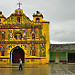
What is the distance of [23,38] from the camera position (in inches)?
Answer: 1302

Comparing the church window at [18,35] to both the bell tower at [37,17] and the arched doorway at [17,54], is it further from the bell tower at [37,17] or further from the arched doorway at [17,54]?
the bell tower at [37,17]

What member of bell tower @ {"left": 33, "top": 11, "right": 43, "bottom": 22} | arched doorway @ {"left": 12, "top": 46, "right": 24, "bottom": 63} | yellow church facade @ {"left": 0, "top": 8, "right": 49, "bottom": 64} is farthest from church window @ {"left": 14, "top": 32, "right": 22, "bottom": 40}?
bell tower @ {"left": 33, "top": 11, "right": 43, "bottom": 22}

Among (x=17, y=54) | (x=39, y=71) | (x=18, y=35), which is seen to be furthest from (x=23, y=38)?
(x=39, y=71)

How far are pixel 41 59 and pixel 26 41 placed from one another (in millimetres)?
4518

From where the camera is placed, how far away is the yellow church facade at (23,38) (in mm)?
32688

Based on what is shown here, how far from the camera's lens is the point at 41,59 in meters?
32.3

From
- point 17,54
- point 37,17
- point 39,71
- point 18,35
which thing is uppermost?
point 37,17

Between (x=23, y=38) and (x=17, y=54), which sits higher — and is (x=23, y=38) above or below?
above

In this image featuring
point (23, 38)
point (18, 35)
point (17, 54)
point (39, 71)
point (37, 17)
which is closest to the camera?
point (39, 71)

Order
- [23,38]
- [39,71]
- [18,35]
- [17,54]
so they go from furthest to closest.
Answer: [17,54] → [18,35] → [23,38] → [39,71]

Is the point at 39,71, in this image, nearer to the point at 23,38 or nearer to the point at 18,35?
the point at 23,38

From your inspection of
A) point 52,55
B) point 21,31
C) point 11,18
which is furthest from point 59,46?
point 11,18

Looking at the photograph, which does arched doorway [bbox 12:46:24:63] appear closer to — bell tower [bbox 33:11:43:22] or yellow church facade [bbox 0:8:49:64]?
yellow church facade [bbox 0:8:49:64]

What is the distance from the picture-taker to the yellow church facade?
32688mm
